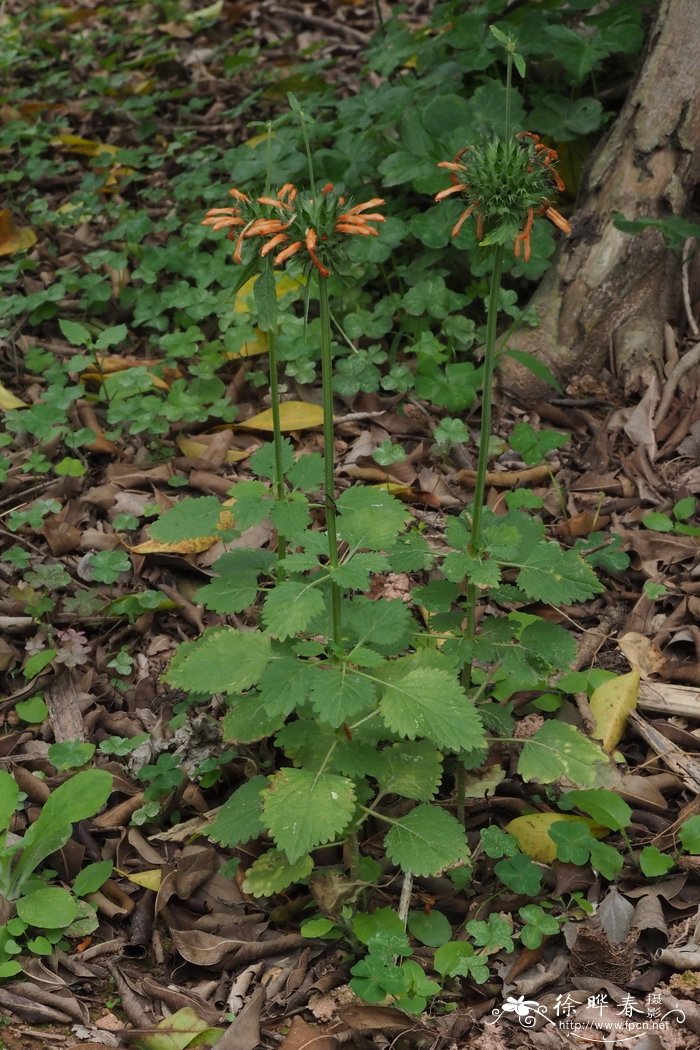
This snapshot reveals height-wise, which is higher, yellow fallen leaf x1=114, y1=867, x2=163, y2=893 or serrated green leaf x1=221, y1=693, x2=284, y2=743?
serrated green leaf x1=221, y1=693, x2=284, y2=743

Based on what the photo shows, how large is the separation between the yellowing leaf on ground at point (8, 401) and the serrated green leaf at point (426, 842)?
2444 mm

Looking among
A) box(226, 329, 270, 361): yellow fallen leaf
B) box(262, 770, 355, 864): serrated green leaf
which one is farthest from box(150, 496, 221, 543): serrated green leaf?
box(226, 329, 270, 361): yellow fallen leaf

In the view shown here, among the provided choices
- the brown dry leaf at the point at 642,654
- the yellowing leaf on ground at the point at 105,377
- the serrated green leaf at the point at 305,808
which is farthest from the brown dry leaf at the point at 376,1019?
the yellowing leaf on ground at the point at 105,377

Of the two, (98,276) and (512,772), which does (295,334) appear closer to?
(98,276)

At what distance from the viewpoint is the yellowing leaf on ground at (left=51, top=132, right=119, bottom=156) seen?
18.2ft

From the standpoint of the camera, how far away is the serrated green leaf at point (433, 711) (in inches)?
81.0

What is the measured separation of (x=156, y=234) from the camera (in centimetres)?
488

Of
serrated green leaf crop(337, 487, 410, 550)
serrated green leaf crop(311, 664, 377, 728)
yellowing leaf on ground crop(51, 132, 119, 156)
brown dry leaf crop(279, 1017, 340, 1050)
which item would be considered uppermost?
serrated green leaf crop(337, 487, 410, 550)

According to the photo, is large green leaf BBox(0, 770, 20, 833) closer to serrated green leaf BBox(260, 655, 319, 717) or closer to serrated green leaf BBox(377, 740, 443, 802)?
serrated green leaf BBox(260, 655, 319, 717)

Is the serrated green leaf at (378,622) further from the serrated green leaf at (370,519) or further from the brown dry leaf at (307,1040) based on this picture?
the brown dry leaf at (307,1040)

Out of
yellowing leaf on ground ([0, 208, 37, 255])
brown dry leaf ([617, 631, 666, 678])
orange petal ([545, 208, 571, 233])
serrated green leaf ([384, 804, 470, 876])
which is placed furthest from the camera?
yellowing leaf on ground ([0, 208, 37, 255])

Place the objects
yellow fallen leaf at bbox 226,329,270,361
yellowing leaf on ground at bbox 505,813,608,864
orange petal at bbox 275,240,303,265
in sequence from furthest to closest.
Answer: yellow fallen leaf at bbox 226,329,270,361, yellowing leaf on ground at bbox 505,813,608,864, orange petal at bbox 275,240,303,265

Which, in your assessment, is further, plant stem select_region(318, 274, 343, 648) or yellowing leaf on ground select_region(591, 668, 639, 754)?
yellowing leaf on ground select_region(591, 668, 639, 754)

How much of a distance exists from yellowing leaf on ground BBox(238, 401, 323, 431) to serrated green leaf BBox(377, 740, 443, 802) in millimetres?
1650
